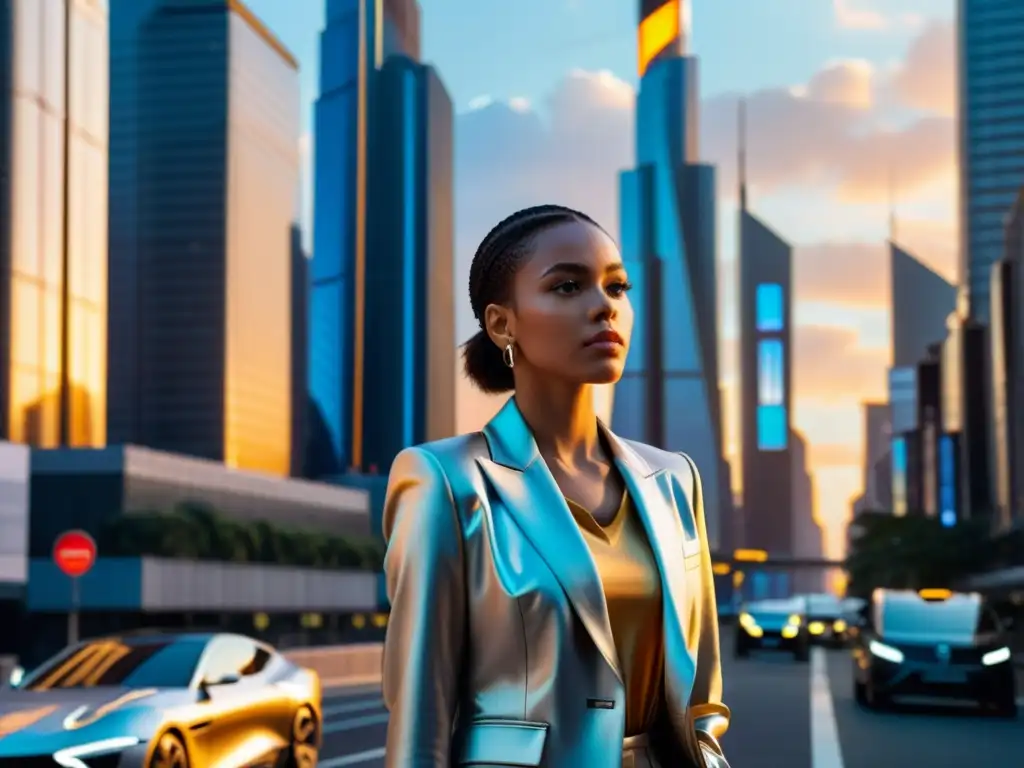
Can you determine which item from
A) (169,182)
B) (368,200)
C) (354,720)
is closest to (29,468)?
(354,720)

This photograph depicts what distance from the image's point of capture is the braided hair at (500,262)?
3.29 metres

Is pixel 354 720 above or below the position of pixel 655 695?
below

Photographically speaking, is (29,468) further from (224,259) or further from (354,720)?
(224,259)

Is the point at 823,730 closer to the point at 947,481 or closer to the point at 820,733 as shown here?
the point at 820,733

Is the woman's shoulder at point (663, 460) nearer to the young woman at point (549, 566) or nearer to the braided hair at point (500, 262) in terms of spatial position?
the young woman at point (549, 566)

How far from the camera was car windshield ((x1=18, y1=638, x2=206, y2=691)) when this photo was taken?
12805 millimetres

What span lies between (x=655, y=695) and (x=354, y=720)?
65.4 feet

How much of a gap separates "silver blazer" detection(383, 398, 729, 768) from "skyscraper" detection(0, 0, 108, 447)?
3957 inches

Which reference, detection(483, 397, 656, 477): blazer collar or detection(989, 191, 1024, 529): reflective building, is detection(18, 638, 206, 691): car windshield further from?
detection(989, 191, 1024, 529): reflective building

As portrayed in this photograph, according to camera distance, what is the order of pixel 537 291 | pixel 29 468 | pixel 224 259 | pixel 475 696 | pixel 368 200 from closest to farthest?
pixel 475 696, pixel 537 291, pixel 29 468, pixel 224 259, pixel 368 200

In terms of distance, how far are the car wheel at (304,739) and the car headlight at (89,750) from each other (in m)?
2.63

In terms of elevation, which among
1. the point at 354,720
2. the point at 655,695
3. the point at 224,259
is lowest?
the point at 354,720

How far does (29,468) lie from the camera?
75.8 m

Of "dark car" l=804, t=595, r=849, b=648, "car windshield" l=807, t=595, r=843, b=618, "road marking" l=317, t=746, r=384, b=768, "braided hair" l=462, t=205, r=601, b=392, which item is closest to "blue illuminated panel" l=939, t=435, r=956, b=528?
"car windshield" l=807, t=595, r=843, b=618
